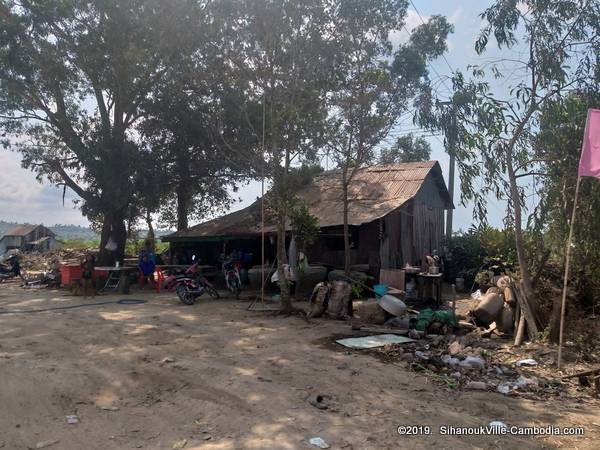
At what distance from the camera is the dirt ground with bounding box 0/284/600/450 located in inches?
170

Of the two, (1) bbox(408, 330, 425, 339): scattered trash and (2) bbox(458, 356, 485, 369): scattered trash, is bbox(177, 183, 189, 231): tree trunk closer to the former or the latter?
(1) bbox(408, 330, 425, 339): scattered trash

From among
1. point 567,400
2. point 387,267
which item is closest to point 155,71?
point 387,267

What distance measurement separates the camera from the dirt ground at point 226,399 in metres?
4.32

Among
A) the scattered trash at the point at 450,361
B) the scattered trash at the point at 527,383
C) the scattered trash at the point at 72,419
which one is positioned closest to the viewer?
the scattered trash at the point at 72,419

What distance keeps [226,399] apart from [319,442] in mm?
1396

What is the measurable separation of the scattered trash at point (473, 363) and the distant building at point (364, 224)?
759 centimetres

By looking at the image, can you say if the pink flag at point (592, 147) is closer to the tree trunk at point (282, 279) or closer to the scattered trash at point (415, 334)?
the scattered trash at point (415, 334)

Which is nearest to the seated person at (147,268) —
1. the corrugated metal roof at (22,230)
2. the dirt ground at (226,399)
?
the dirt ground at (226,399)

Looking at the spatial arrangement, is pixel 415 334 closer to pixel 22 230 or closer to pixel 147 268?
pixel 147 268

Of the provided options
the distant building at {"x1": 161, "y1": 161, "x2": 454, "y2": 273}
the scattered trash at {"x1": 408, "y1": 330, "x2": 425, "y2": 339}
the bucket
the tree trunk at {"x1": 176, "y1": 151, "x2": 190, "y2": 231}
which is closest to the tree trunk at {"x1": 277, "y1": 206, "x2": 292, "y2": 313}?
the bucket

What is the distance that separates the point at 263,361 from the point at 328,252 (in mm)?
9669

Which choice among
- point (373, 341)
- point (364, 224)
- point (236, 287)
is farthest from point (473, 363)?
point (364, 224)

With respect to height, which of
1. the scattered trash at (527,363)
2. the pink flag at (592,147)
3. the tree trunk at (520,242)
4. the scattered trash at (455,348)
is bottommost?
the scattered trash at (527,363)

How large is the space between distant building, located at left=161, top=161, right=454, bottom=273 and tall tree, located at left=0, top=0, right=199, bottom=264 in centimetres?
326
